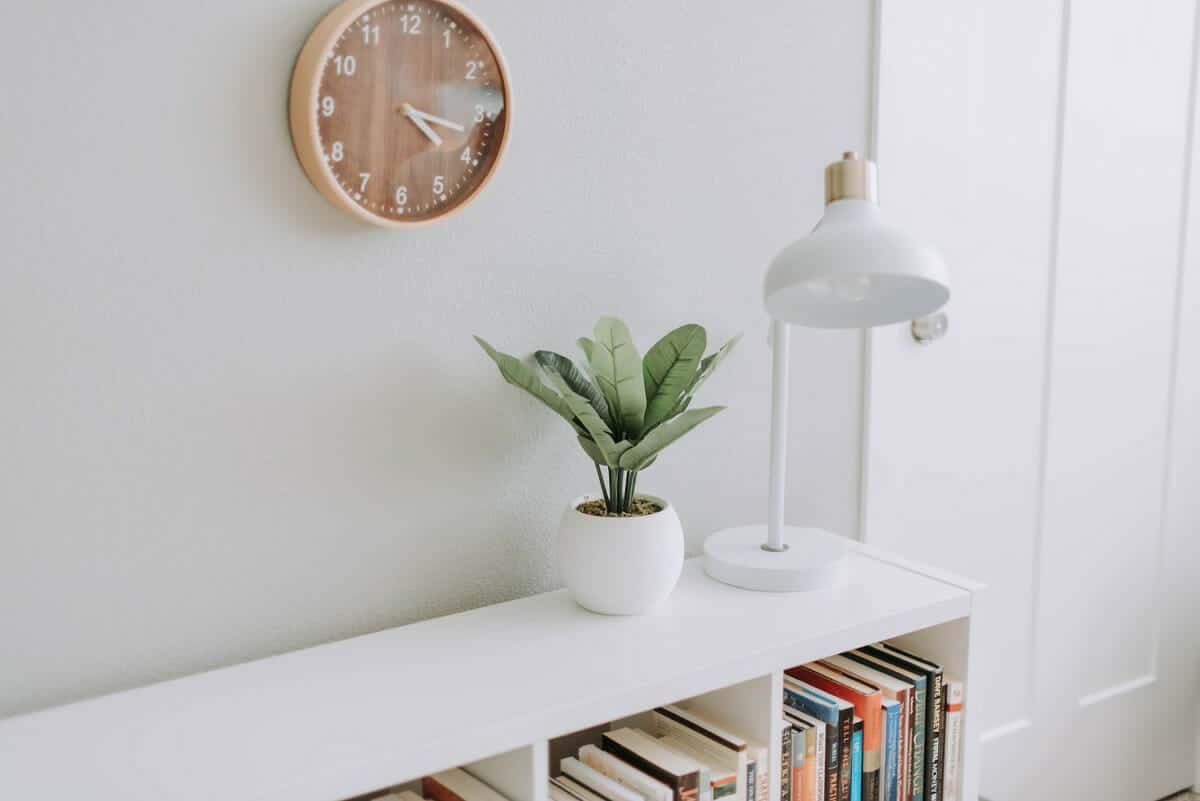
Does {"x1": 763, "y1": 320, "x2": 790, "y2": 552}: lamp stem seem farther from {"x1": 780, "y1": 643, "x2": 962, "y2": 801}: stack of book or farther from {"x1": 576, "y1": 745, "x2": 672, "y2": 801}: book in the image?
{"x1": 576, "y1": 745, "x2": 672, "y2": 801}: book

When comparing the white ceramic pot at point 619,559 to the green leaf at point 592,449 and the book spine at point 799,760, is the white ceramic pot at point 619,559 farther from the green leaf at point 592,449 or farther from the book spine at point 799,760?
the book spine at point 799,760

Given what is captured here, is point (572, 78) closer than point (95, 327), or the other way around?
point (95, 327)

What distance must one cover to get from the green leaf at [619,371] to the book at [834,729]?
0.42 metres

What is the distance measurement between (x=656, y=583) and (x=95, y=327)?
2.27 ft

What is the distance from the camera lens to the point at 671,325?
1.51 meters

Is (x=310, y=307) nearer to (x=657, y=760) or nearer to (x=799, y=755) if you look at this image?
(x=657, y=760)

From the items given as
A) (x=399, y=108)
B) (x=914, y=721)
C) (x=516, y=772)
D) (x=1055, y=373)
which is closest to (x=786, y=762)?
(x=914, y=721)

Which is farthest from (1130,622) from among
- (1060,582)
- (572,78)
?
(572,78)

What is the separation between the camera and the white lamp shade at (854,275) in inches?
42.9

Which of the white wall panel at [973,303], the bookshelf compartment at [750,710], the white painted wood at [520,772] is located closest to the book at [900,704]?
the bookshelf compartment at [750,710]

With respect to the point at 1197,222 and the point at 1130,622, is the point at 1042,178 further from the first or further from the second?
the point at 1130,622

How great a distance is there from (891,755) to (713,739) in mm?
284

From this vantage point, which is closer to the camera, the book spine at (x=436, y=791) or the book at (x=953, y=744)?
the book spine at (x=436, y=791)

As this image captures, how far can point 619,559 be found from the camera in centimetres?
124
